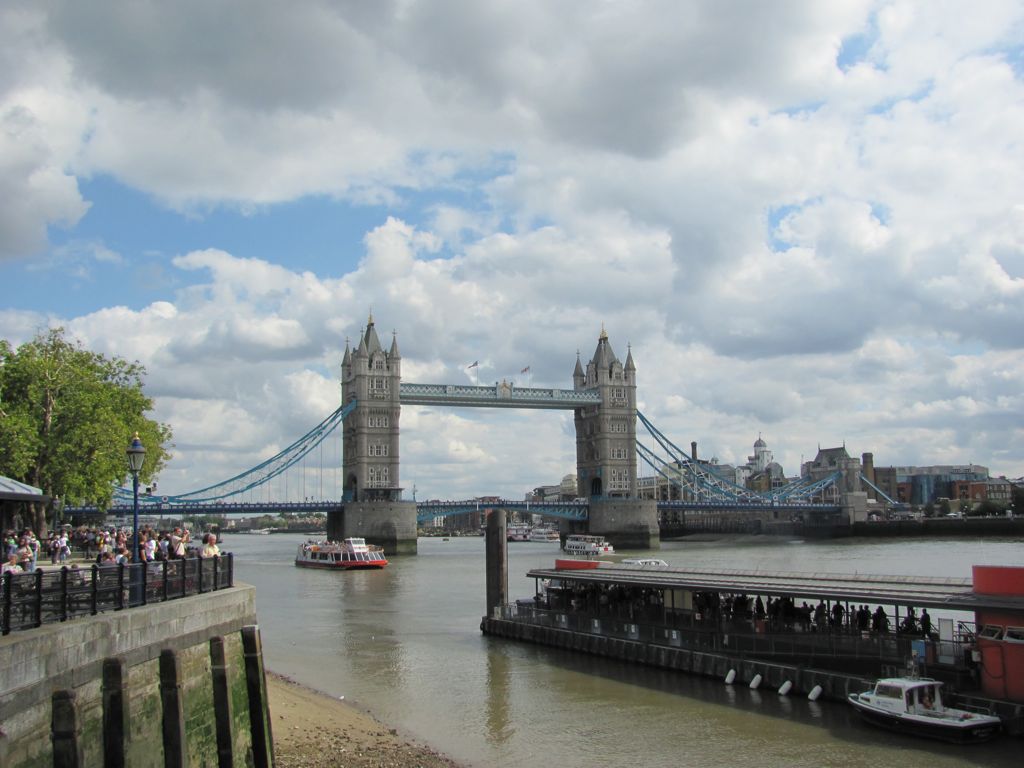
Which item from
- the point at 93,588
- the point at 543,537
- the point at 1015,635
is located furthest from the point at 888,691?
the point at 543,537

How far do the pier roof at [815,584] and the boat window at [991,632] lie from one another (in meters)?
0.46

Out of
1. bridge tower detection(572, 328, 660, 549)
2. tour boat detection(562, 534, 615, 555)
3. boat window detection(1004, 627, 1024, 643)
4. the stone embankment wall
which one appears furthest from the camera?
bridge tower detection(572, 328, 660, 549)

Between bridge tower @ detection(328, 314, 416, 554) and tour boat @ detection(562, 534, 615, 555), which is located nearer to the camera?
tour boat @ detection(562, 534, 615, 555)

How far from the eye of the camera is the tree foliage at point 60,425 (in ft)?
115

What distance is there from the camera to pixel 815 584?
2531cm

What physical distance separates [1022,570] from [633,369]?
103724mm

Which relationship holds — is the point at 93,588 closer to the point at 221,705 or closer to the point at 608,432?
the point at 221,705

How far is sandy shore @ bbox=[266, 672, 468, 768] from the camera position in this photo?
18500mm

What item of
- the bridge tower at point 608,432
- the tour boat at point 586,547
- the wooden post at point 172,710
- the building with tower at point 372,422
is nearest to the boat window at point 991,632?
the wooden post at point 172,710

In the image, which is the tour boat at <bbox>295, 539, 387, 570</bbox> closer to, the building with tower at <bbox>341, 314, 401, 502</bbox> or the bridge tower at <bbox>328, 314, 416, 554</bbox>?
the bridge tower at <bbox>328, 314, 416, 554</bbox>

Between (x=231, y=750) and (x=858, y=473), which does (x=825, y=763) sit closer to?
(x=231, y=750)

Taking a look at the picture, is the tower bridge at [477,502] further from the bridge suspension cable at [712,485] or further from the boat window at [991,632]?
the boat window at [991,632]

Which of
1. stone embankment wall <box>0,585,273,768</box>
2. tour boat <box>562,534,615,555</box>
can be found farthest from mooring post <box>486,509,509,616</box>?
tour boat <box>562,534,615,555</box>

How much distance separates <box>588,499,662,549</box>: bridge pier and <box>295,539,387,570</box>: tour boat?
36.0 meters
